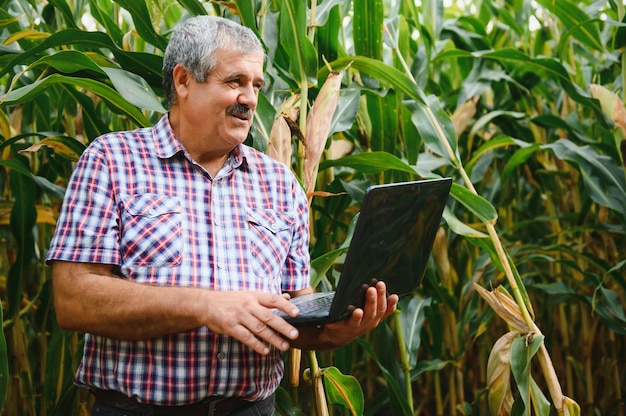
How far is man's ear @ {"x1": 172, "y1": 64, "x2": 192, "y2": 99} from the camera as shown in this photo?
1162 mm

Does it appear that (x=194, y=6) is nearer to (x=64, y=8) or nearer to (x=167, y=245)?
(x=64, y=8)

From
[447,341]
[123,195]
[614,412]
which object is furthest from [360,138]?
[614,412]

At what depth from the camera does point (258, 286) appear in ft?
3.72

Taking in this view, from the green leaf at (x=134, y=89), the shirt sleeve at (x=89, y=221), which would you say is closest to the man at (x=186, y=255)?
the shirt sleeve at (x=89, y=221)

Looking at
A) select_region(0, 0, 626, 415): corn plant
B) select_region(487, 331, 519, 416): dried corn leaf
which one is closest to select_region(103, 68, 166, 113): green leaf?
select_region(0, 0, 626, 415): corn plant

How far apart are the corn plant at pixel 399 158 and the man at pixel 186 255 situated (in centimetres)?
19

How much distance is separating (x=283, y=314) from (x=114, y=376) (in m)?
0.27

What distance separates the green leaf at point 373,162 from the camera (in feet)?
4.83

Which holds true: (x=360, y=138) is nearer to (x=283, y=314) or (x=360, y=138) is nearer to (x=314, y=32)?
(x=314, y=32)

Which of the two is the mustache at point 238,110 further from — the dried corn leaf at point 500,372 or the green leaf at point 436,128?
the dried corn leaf at point 500,372

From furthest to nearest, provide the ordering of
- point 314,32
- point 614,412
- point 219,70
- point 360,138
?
point 614,412 → point 360,138 → point 314,32 → point 219,70

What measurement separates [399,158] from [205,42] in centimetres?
67

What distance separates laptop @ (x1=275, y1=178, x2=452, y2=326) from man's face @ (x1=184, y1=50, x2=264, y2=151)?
0.28 meters

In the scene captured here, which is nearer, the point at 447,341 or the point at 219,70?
the point at 219,70
